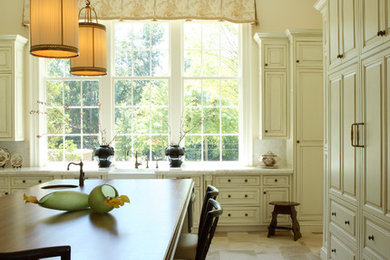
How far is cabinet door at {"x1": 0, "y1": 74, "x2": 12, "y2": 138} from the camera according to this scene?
5672 millimetres

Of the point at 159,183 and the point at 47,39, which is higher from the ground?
the point at 47,39

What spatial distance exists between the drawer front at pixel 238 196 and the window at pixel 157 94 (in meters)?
0.83

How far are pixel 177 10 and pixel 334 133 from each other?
3.12 m

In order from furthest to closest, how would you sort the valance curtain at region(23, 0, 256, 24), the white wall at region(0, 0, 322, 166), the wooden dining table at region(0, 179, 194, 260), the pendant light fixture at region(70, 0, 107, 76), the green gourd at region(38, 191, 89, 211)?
the white wall at region(0, 0, 322, 166), the valance curtain at region(23, 0, 256, 24), the pendant light fixture at region(70, 0, 107, 76), the green gourd at region(38, 191, 89, 211), the wooden dining table at region(0, 179, 194, 260)

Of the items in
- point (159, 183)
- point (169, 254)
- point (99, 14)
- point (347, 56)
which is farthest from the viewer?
point (99, 14)

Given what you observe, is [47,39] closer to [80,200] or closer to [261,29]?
[80,200]

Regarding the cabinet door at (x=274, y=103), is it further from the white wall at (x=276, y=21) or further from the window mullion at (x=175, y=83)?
the window mullion at (x=175, y=83)

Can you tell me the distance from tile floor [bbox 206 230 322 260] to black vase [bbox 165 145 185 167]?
1056mm

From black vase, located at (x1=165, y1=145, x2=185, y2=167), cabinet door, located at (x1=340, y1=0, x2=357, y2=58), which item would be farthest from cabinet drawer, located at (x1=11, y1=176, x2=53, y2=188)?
cabinet door, located at (x1=340, y1=0, x2=357, y2=58)

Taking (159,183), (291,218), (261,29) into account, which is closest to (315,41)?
(261,29)

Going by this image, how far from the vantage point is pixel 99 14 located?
232 inches

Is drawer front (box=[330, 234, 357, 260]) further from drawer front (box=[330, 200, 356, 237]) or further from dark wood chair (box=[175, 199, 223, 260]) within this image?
dark wood chair (box=[175, 199, 223, 260])

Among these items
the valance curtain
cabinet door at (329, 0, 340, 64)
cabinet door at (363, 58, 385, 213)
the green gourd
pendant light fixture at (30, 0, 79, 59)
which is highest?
the valance curtain

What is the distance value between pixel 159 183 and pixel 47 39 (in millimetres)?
1657
